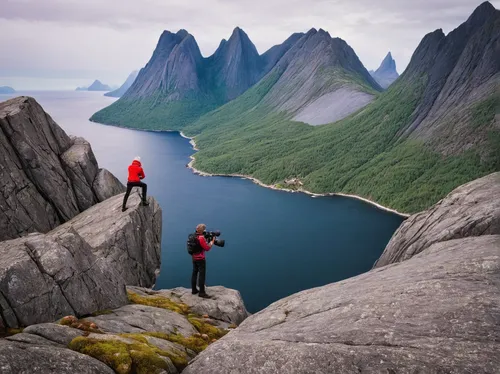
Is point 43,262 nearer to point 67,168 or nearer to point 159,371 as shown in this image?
point 159,371

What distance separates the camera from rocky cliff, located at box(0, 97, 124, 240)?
37.1m

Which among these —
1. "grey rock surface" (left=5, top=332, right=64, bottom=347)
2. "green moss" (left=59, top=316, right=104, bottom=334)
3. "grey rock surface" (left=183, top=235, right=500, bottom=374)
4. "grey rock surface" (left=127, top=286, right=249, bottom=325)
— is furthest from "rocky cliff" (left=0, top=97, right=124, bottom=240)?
"grey rock surface" (left=183, top=235, right=500, bottom=374)

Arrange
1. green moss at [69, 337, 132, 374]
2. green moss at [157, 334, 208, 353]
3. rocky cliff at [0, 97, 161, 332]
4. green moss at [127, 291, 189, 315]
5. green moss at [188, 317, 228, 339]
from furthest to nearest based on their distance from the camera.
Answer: green moss at [127, 291, 189, 315], green moss at [188, 317, 228, 339], green moss at [157, 334, 208, 353], rocky cliff at [0, 97, 161, 332], green moss at [69, 337, 132, 374]

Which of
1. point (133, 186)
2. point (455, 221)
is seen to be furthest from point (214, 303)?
point (455, 221)

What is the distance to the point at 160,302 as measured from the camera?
92.6 ft

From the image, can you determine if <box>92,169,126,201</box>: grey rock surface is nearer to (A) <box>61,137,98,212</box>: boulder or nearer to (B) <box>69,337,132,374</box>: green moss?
(A) <box>61,137,98,212</box>: boulder

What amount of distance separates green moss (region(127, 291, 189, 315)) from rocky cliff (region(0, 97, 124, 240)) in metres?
16.3

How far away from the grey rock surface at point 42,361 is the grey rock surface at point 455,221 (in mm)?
26578

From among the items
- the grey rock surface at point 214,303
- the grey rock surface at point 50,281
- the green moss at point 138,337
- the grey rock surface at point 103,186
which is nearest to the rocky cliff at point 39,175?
the grey rock surface at point 103,186

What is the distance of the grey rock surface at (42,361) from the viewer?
38.1 feet

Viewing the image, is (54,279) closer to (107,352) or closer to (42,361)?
(107,352)

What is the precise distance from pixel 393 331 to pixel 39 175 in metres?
37.6

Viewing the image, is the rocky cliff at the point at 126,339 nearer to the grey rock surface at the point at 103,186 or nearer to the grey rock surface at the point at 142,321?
the grey rock surface at the point at 142,321

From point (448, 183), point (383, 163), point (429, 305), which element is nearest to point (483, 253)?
point (429, 305)
